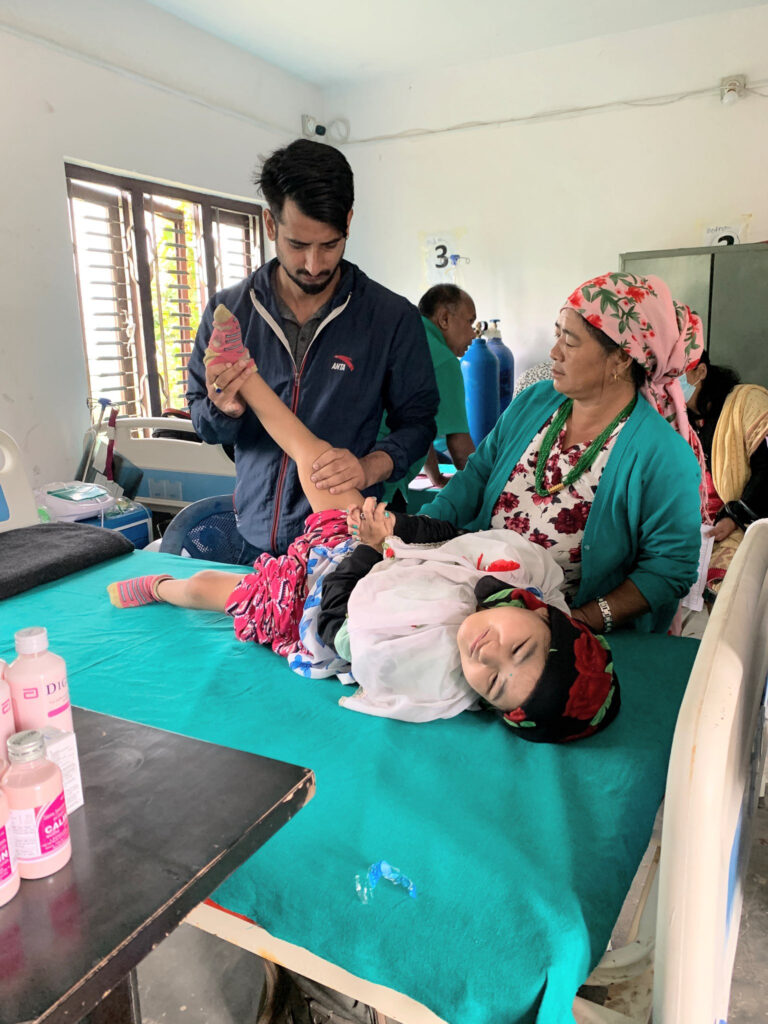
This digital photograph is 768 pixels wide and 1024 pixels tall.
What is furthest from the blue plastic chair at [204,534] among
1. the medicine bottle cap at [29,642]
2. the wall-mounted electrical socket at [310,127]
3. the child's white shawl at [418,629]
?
the wall-mounted electrical socket at [310,127]

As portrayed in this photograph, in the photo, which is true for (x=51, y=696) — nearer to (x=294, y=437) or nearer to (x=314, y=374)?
(x=294, y=437)

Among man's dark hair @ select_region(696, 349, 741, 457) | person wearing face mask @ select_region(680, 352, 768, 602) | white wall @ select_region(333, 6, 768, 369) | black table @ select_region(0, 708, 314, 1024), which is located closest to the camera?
black table @ select_region(0, 708, 314, 1024)

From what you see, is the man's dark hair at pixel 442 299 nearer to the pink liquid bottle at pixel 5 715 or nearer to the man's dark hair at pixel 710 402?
the man's dark hair at pixel 710 402

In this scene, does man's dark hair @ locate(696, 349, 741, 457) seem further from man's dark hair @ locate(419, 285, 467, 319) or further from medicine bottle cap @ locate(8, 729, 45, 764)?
medicine bottle cap @ locate(8, 729, 45, 764)

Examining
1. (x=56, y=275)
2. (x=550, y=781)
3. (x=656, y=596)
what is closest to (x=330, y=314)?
(x=656, y=596)

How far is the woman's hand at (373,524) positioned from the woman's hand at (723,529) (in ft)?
7.24

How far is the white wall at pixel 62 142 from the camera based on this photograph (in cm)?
381

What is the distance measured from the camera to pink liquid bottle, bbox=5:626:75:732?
0.92 meters

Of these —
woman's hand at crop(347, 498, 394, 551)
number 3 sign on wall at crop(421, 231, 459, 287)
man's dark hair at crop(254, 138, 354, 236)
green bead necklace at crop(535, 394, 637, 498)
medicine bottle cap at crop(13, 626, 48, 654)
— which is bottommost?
woman's hand at crop(347, 498, 394, 551)

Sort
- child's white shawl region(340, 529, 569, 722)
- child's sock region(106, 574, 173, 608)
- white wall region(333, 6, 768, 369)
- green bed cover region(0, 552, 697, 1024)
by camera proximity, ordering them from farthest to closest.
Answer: white wall region(333, 6, 768, 369) → child's sock region(106, 574, 173, 608) → child's white shawl region(340, 529, 569, 722) → green bed cover region(0, 552, 697, 1024)

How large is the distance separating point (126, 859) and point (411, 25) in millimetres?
5414

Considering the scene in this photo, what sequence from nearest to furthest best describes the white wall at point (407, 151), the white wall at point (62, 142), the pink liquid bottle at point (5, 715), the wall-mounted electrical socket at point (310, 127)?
1. the pink liquid bottle at point (5, 715)
2. the white wall at point (62, 142)
3. the white wall at point (407, 151)
4. the wall-mounted electrical socket at point (310, 127)

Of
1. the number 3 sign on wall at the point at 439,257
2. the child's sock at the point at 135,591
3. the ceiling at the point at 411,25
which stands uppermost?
the ceiling at the point at 411,25

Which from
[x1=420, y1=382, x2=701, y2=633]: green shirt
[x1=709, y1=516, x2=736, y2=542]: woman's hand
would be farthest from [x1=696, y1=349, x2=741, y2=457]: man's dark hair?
[x1=420, y1=382, x2=701, y2=633]: green shirt
